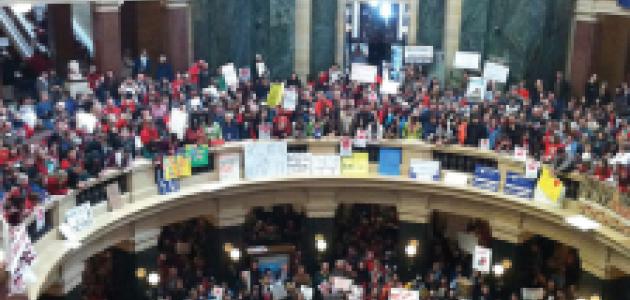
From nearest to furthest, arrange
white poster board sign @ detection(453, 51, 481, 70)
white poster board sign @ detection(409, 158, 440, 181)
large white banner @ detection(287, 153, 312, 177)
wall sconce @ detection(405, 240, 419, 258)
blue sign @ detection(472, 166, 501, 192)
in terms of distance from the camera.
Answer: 1. blue sign @ detection(472, 166, 501, 192)
2. white poster board sign @ detection(409, 158, 440, 181)
3. large white banner @ detection(287, 153, 312, 177)
4. wall sconce @ detection(405, 240, 419, 258)
5. white poster board sign @ detection(453, 51, 481, 70)

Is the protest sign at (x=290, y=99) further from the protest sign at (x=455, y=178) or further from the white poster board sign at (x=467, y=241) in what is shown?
the white poster board sign at (x=467, y=241)

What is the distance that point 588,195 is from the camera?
90.2 feet

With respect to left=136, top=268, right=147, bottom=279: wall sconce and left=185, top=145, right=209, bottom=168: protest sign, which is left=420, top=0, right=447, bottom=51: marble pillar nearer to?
left=185, top=145, right=209, bottom=168: protest sign

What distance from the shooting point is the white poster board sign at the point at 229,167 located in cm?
3014

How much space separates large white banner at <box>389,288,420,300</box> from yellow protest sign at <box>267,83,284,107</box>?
7.77m

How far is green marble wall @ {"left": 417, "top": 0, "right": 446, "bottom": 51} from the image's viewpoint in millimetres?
36938

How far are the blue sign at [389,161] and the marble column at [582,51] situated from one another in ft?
26.9

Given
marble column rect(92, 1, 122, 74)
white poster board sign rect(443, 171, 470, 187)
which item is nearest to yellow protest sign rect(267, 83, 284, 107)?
marble column rect(92, 1, 122, 74)

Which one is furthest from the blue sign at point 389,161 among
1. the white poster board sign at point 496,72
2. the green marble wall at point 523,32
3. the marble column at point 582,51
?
the marble column at point 582,51

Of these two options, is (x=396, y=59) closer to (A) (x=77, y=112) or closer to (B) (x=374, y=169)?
(B) (x=374, y=169)

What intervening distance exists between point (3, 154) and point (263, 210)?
46.8 ft

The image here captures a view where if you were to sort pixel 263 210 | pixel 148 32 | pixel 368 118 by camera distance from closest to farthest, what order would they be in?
1. pixel 368 118
2. pixel 263 210
3. pixel 148 32

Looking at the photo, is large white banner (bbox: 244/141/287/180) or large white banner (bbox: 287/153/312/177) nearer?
large white banner (bbox: 244/141/287/180)

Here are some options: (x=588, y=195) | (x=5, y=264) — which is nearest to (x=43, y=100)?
(x=5, y=264)
